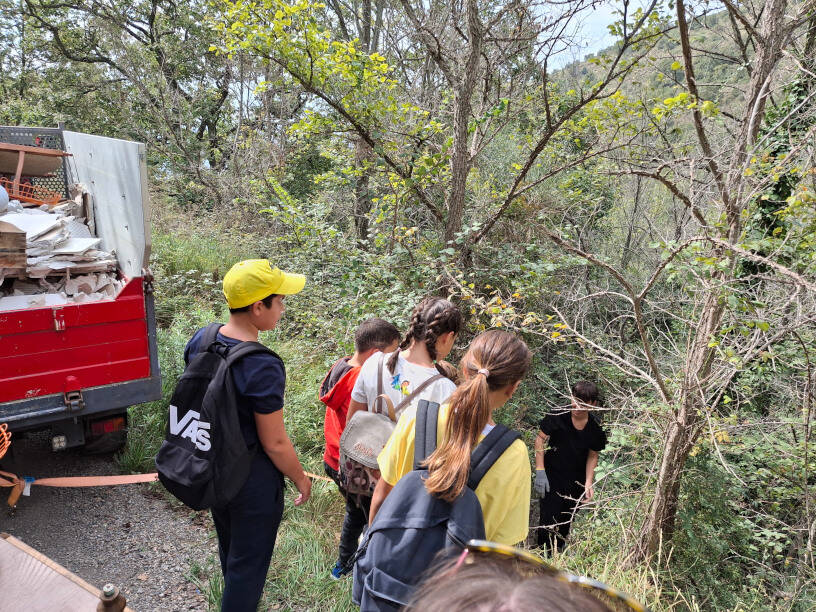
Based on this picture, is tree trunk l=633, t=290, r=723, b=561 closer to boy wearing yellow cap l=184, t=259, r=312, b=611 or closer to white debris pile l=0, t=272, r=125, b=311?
boy wearing yellow cap l=184, t=259, r=312, b=611

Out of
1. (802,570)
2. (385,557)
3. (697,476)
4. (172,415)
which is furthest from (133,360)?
(802,570)

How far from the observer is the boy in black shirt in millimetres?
4008

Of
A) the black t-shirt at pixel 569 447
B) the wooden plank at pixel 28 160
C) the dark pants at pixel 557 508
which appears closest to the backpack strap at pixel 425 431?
the black t-shirt at pixel 569 447

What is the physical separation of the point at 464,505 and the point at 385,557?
0.88 feet

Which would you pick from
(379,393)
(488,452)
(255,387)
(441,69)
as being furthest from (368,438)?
(441,69)

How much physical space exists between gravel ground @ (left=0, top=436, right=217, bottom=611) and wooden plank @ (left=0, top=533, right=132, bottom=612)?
6.25 ft

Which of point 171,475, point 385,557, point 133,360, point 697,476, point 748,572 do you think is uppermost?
point 385,557

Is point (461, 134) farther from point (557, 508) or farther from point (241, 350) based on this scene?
point (241, 350)

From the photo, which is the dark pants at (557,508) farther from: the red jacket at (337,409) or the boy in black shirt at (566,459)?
the red jacket at (337,409)

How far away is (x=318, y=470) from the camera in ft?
14.0

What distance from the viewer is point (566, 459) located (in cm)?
413

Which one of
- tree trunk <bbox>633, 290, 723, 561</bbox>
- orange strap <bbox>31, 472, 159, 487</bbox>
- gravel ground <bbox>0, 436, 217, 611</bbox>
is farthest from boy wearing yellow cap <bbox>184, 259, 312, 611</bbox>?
tree trunk <bbox>633, 290, 723, 561</bbox>

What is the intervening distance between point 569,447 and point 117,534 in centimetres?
337

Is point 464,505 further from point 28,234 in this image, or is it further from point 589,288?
point 589,288
